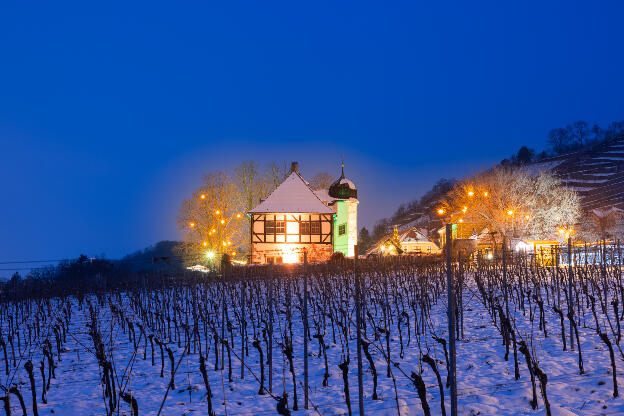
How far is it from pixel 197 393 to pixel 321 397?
5.87 feet

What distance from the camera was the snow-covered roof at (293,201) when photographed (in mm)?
31906

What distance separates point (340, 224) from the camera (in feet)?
120

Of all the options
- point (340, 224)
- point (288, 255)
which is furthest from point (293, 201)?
point (340, 224)

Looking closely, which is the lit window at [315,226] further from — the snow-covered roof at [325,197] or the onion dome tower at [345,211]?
the snow-covered roof at [325,197]

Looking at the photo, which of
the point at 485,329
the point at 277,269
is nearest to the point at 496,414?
the point at 485,329

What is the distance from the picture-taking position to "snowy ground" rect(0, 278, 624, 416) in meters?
5.77

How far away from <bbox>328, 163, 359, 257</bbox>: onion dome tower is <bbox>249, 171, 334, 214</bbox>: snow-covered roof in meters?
3.74

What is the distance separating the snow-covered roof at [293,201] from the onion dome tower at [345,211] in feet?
12.3

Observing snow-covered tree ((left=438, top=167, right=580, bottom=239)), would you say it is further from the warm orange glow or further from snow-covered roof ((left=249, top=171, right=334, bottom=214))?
the warm orange glow

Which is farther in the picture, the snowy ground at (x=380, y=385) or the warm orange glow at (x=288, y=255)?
the warm orange glow at (x=288, y=255)

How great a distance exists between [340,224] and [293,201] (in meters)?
5.60

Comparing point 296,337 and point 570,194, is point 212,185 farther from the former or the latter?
point 570,194

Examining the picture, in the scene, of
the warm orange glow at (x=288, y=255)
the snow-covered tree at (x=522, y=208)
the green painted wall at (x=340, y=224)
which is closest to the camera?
the warm orange glow at (x=288, y=255)

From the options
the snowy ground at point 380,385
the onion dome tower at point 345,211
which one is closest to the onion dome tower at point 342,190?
the onion dome tower at point 345,211
